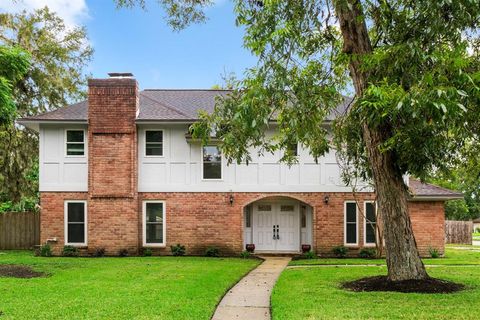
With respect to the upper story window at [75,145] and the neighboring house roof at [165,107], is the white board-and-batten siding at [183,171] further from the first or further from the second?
the neighboring house roof at [165,107]

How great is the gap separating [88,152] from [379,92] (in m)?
13.8

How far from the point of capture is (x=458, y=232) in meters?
33.6

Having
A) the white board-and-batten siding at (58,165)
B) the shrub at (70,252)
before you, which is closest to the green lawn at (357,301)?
the shrub at (70,252)

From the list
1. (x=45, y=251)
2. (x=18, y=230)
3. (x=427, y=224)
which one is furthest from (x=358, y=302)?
(x=18, y=230)

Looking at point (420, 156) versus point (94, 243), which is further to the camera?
point (94, 243)

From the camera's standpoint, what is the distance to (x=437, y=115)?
22.2 feet

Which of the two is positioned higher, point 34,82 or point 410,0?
point 34,82

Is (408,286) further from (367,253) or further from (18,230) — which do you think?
(18,230)

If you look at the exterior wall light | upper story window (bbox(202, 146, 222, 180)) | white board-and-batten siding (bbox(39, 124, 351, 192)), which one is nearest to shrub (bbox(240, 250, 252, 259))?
white board-and-batten siding (bbox(39, 124, 351, 192))

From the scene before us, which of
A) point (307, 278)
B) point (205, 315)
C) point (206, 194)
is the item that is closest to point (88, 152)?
point (206, 194)

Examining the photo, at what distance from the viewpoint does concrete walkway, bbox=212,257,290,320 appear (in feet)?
27.4

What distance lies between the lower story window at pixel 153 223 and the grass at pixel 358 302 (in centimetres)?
810

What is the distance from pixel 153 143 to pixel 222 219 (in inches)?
154

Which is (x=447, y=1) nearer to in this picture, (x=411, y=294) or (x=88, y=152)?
(x=411, y=294)
